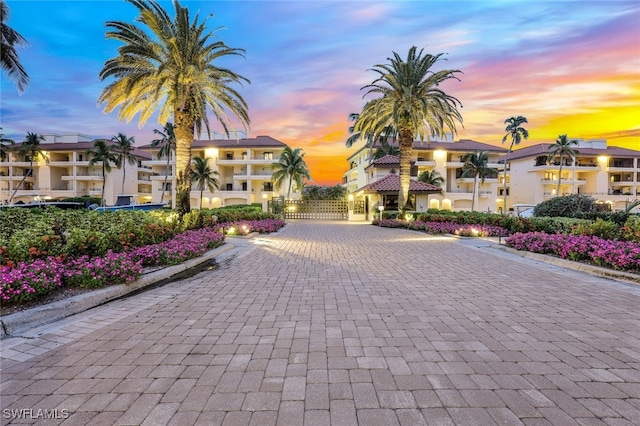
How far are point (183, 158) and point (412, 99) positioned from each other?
15606mm

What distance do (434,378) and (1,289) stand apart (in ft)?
19.7

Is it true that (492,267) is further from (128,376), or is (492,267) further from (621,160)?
(621,160)

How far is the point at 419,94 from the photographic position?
23438 mm

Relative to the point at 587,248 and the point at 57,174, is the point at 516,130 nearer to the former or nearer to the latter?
the point at 587,248

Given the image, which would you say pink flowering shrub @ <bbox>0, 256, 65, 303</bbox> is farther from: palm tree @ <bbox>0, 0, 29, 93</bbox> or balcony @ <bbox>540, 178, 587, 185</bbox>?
balcony @ <bbox>540, 178, 587, 185</bbox>

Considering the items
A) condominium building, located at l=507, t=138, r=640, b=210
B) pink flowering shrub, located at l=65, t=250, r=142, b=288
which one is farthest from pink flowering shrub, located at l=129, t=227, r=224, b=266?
condominium building, located at l=507, t=138, r=640, b=210

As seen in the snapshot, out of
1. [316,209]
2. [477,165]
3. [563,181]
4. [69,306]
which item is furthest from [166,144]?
[563,181]

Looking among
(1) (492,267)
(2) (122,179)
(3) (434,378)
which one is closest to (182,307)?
(3) (434,378)

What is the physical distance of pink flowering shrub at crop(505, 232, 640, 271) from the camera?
8.03m

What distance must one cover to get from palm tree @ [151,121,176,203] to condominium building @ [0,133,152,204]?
10374 millimetres

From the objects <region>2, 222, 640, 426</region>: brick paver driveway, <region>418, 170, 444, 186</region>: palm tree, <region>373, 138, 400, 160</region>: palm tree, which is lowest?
<region>2, 222, 640, 426</region>: brick paver driveway

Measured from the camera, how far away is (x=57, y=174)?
59.3 m

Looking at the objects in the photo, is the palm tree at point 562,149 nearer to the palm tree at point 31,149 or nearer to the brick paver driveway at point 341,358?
the brick paver driveway at point 341,358

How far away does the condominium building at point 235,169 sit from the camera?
173 feet
